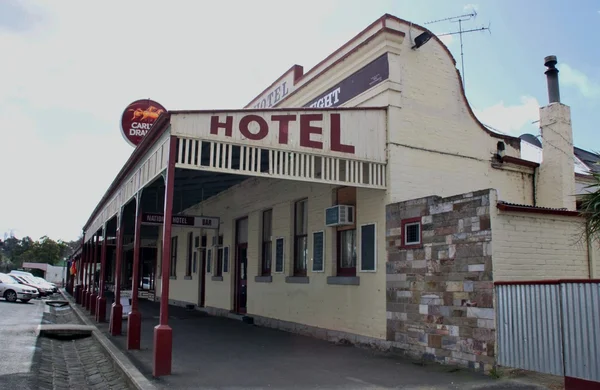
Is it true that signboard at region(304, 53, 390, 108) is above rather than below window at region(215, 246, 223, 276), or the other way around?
above

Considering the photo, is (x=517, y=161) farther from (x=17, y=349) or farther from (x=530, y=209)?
(x=17, y=349)

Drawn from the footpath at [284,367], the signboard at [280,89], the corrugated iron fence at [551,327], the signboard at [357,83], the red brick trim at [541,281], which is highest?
the signboard at [280,89]

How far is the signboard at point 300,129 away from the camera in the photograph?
8992mm

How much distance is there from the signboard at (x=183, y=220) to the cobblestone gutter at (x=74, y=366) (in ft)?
10.2

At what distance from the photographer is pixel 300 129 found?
9.80 meters

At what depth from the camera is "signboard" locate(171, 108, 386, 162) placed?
8.99 m

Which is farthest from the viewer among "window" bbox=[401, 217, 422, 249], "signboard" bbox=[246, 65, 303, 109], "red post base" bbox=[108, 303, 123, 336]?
"signboard" bbox=[246, 65, 303, 109]

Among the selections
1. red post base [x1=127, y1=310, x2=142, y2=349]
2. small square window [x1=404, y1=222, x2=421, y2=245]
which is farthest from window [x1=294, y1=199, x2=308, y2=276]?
red post base [x1=127, y1=310, x2=142, y2=349]

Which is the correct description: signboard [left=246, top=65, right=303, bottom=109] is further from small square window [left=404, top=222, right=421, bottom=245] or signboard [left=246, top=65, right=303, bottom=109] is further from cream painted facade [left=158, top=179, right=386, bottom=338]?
small square window [left=404, top=222, right=421, bottom=245]

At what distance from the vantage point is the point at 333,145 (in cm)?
1015

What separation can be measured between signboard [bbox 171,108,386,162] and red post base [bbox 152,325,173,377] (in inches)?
125

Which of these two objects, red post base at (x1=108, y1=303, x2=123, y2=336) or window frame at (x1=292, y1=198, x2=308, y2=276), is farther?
window frame at (x1=292, y1=198, x2=308, y2=276)

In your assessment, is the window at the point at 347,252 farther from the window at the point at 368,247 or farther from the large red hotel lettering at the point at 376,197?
the window at the point at 368,247

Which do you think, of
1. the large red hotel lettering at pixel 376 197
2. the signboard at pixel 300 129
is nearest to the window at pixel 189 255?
the large red hotel lettering at pixel 376 197
